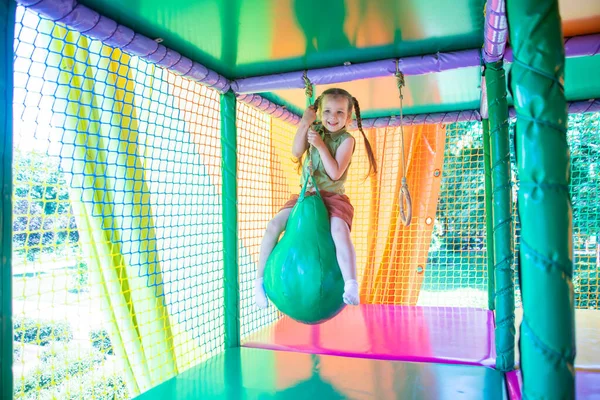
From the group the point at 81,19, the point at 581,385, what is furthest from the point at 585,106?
the point at 81,19

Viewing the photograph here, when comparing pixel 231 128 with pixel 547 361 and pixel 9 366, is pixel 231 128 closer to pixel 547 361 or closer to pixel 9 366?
pixel 9 366

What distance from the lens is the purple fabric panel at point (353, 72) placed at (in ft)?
5.80

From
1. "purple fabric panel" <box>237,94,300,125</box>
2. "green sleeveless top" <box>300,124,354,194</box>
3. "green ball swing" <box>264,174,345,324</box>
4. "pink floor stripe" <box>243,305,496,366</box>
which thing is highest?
"purple fabric panel" <box>237,94,300,125</box>

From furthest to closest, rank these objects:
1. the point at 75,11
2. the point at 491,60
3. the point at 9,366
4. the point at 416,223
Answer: the point at 416,223
the point at 491,60
the point at 75,11
the point at 9,366

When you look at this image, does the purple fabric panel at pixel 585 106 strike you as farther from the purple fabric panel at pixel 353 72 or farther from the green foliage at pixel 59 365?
the green foliage at pixel 59 365

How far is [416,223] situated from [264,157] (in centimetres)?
125

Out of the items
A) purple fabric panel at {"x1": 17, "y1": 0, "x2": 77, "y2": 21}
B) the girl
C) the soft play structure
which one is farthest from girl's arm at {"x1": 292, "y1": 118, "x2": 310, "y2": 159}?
purple fabric panel at {"x1": 17, "y1": 0, "x2": 77, "y2": 21}

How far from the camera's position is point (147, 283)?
6.22ft

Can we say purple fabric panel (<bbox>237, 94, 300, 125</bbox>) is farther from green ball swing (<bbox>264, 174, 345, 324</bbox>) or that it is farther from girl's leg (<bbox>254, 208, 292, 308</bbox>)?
green ball swing (<bbox>264, 174, 345, 324</bbox>)

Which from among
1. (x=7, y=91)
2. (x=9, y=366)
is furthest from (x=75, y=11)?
(x=9, y=366)

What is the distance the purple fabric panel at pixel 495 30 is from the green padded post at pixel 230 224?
108cm

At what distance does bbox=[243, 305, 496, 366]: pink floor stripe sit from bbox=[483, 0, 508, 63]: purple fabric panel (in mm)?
1093

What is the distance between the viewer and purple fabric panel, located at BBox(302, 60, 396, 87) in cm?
177

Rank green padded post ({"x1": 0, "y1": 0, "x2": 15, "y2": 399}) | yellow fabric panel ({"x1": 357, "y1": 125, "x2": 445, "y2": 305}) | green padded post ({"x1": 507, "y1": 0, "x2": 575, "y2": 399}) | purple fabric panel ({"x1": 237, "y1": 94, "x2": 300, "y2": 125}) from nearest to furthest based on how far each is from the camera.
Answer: green padded post ({"x1": 507, "y1": 0, "x2": 575, "y2": 399})
green padded post ({"x1": 0, "y1": 0, "x2": 15, "y2": 399})
purple fabric panel ({"x1": 237, "y1": 94, "x2": 300, "y2": 125})
yellow fabric panel ({"x1": 357, "y1": 125, "x2": 445, "y2": 305})
